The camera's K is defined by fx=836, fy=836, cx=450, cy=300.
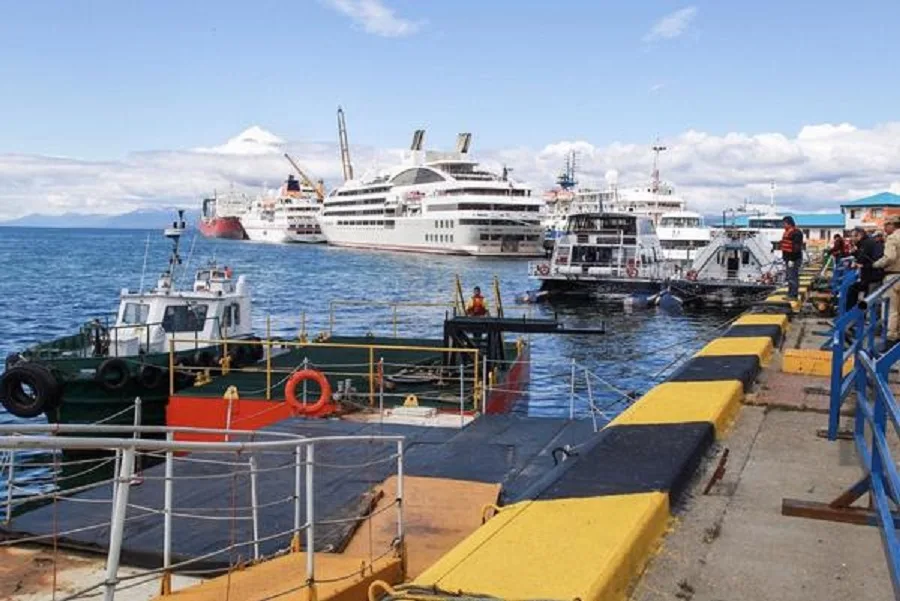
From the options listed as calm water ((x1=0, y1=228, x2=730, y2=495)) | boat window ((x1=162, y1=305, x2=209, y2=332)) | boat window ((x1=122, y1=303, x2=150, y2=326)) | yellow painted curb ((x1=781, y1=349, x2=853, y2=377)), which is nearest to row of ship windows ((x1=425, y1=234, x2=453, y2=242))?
calm water ((x1=0, y1=228, x2=730, y2=495))

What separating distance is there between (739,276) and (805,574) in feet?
160

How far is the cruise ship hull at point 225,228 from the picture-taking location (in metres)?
186

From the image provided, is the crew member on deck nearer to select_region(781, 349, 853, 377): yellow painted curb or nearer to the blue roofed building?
select_region(781, 349, 853, 377): yellow painted curb

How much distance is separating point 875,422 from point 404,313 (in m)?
39.9

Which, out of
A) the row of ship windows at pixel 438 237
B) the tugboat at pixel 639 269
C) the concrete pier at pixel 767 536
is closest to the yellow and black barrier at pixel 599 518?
the concrete pier at pixel 767 536

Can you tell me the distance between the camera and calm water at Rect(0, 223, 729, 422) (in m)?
26.7

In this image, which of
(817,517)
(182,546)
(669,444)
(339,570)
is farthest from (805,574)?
(182,546)

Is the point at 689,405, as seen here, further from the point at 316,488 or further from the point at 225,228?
the point at 225,228

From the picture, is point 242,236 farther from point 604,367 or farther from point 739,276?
point 604,367

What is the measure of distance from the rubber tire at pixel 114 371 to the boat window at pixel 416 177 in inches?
3908

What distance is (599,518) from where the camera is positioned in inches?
179

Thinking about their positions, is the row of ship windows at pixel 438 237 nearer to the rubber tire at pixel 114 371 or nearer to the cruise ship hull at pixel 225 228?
the cruise ship hull at pixel 225 228

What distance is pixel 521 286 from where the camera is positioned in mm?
65250

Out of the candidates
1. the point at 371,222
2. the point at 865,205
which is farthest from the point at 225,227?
the point at 865,205
